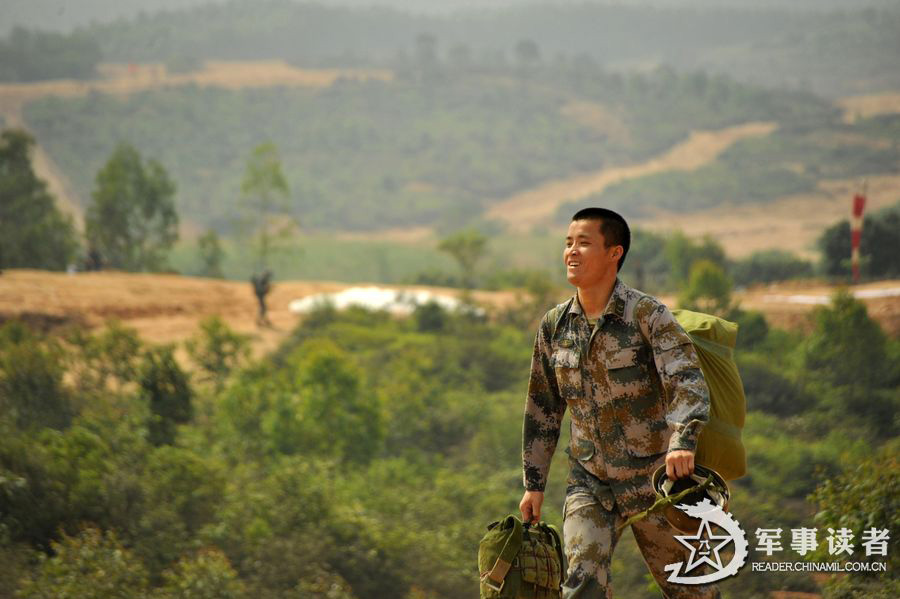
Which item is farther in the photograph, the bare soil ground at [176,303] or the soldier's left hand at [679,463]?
the bare soil ground at [176,303]

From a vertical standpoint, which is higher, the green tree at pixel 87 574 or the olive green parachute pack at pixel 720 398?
the olive green parachute pack at pixel 720 398

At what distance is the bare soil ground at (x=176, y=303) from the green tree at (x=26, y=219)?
6.36 meters

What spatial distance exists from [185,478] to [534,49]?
380 feet

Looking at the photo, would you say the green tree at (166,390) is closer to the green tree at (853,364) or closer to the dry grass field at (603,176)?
the green tree at (853,364)

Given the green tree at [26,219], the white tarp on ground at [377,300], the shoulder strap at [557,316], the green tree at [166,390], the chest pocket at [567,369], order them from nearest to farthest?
the chest pocket at [567,369], the shoulder strap at [557,316], the green tree at [166,390], the white tarp on ground at [377,300], the green tree at [26,219]

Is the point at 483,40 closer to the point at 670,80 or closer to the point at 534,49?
the point at 534,49

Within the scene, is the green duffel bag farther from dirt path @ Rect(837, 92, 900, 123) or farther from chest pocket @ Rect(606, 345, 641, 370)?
dirt path @ Rect(837, 92, 900, 123)

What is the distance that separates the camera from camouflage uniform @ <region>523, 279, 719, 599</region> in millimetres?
4156

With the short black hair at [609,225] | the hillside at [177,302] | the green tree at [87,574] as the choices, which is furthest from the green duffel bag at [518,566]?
the hillside at [177,302]

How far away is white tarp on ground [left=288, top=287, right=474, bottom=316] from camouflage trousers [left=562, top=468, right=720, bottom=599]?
27.5 metres

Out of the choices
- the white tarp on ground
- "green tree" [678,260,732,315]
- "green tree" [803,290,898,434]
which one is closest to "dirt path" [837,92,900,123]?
the white tarp on ground

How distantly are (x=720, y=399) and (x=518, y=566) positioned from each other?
946 mm

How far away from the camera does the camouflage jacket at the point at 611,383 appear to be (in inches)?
161

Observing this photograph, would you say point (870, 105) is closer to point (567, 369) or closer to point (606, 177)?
point (606, 177)
